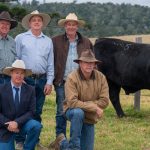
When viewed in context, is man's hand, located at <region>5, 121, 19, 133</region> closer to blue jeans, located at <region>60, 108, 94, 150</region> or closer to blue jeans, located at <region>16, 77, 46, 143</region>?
blue jeans, located at <region>60, 108, 94, 150</region>

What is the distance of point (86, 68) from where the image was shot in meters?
6.61

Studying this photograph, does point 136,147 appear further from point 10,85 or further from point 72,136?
point 10,85

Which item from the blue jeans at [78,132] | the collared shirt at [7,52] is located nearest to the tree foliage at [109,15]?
the collared shirt at [7,52]

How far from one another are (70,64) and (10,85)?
132 centimetres

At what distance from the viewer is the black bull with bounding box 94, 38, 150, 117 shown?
10664 millimetres

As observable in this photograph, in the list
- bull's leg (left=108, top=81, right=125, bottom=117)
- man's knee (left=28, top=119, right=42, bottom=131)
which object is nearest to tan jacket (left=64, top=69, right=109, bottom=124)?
man's knee (left=28, top=119, right=42, bottom=131)

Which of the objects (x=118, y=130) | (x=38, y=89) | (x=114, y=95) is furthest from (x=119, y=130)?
(x=38, y=89)

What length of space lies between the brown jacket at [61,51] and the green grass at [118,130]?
1172mm

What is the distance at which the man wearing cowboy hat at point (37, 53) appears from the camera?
7.22m

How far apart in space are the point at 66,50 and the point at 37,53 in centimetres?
50

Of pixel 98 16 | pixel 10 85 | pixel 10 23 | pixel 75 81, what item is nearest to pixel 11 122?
pixel 10 85

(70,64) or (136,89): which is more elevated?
(70,64)

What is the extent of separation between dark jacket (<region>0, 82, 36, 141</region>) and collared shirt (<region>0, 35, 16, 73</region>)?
634mm

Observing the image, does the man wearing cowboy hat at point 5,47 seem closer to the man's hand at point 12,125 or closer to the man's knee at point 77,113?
the man's hand at point 12,125
